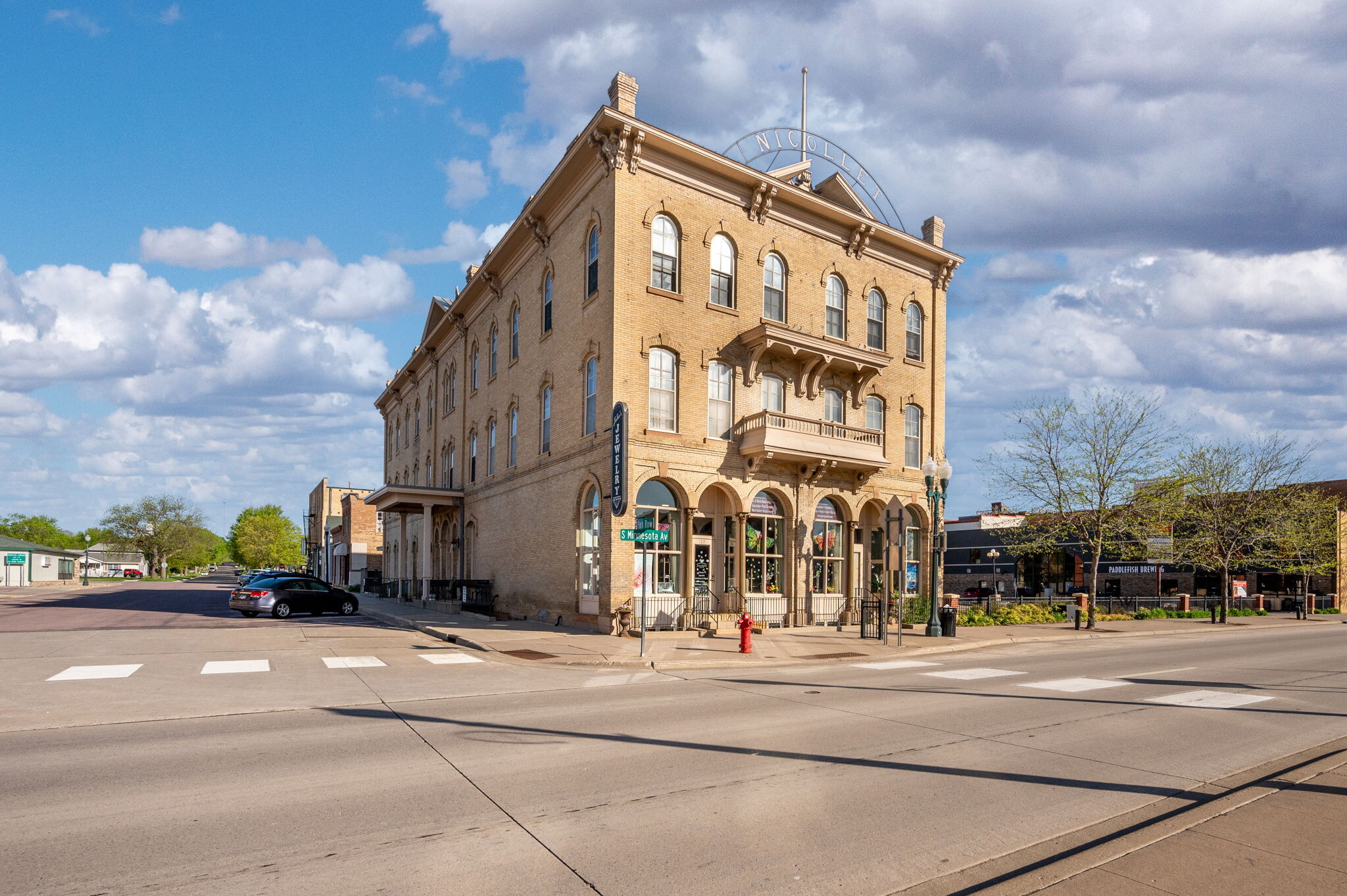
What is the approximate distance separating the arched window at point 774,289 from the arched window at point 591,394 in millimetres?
5730

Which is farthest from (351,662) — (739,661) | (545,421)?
(545,421)

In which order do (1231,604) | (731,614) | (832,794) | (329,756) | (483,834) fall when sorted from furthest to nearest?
1. (1231,604)
2. (731,614)
3. (329,756)
4. (832,794)
5. (483,834)

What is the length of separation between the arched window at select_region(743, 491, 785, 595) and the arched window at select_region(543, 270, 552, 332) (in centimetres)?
933

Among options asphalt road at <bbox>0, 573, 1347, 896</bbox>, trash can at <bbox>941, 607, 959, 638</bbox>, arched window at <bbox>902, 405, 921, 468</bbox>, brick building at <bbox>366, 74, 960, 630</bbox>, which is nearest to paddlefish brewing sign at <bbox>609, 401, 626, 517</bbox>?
brick building at <bbox>366, 74, 960, 630</bbox>

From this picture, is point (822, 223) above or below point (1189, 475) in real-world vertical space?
above

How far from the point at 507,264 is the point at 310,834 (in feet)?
95.4

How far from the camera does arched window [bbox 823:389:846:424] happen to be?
28.7m

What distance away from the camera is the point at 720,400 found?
85.5ft

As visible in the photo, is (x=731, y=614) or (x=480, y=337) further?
(x=480, y=337)

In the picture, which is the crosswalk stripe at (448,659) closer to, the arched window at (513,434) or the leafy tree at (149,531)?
the arched window at (513,434)

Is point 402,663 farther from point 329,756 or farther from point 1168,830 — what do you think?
point 1168,830

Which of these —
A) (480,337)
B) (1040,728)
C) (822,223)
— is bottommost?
(1040,728)

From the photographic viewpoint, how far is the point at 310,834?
238 inches

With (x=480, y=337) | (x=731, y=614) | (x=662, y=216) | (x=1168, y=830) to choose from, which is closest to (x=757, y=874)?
(x=1168, y=830)
